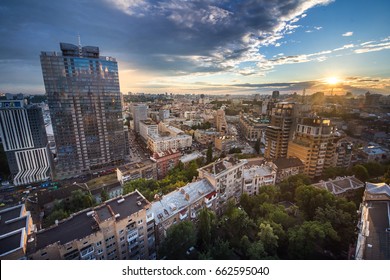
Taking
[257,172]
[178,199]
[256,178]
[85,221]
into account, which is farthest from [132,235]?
[257,172]

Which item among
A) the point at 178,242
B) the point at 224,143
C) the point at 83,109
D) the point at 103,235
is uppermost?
the point at 83,109

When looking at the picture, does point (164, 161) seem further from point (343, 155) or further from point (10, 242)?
point (343, 155)

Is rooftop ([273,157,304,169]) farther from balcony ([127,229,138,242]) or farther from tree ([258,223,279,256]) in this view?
balcony ([127,229,138,242])

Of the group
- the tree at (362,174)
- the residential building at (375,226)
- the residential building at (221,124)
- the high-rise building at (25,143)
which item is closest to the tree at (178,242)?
the residential building at (375,226)

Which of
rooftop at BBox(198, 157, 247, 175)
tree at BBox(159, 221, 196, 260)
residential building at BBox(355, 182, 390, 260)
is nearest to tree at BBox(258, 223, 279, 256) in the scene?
residential building at BBox(355, 182, 390, 260)
